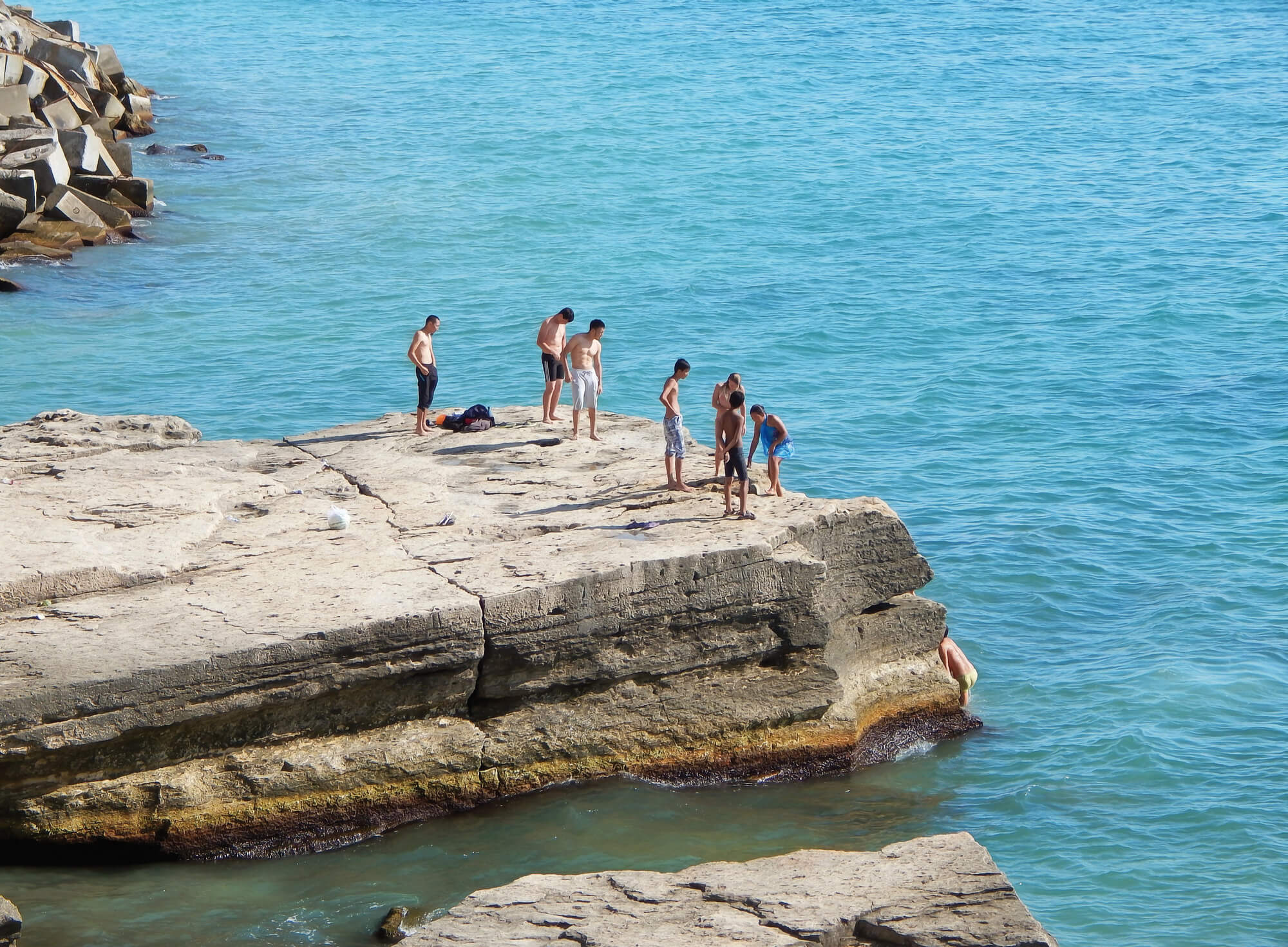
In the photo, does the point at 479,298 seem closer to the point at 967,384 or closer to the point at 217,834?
the point at 967,384

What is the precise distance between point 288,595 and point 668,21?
146 ft

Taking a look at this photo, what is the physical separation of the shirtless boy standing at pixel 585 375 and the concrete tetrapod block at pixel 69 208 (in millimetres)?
16034

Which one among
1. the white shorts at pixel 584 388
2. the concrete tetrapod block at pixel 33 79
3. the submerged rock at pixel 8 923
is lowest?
the submerged rock at pixel 8 923

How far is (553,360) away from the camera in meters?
16.8

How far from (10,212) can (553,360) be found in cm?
1483

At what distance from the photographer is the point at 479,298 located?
27.6m

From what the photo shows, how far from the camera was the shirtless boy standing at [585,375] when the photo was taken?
52.0 ft

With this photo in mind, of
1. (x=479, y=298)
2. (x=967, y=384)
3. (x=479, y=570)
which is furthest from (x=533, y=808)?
(x=479, y=298)

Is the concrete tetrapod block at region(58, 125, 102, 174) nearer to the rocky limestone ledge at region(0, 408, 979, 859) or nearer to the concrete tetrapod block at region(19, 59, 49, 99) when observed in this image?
the concrete tetrapod block at region(19, 59, 49, 99)

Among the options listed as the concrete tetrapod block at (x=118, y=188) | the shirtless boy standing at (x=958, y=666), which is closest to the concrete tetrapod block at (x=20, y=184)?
the concrete tetrapod block at (x=118, y=188)

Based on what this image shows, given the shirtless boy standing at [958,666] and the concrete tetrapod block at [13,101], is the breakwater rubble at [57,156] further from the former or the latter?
the shirtless boy standing at [958,666]

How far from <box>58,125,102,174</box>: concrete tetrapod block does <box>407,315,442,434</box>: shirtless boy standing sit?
50.0 feet

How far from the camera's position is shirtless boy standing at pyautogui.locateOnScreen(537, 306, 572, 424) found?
1652cm

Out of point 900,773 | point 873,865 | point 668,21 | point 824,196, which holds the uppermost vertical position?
point 668,21
